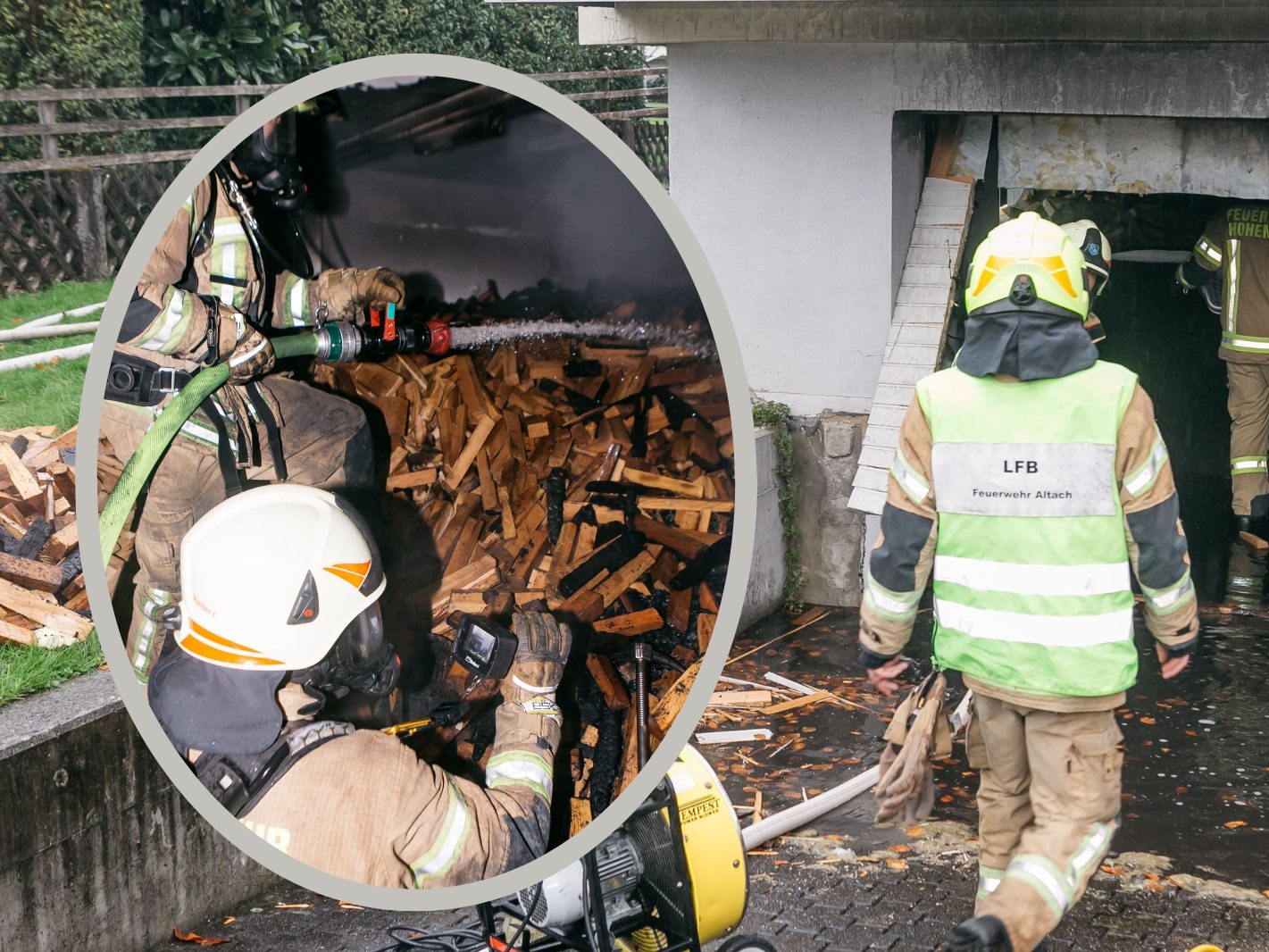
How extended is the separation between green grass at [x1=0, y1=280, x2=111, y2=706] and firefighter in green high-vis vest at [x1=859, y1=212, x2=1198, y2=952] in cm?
278

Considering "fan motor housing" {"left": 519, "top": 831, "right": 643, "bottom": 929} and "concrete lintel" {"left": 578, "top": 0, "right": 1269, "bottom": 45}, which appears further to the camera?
"concrete lintel" {"left": 578, "top": 0, "right": 1269, "bottom": 45}

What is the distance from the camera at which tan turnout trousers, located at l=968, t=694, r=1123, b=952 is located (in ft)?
11.7

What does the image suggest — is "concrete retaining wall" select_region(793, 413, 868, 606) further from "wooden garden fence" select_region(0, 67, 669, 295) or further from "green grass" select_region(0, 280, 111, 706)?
"wooden garden fence" select_region(0, 67, 669, 295)

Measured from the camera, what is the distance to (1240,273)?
7289 mm

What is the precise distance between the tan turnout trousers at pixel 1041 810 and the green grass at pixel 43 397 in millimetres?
3119

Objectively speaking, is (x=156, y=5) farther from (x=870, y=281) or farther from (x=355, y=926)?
(x=355, y=926)

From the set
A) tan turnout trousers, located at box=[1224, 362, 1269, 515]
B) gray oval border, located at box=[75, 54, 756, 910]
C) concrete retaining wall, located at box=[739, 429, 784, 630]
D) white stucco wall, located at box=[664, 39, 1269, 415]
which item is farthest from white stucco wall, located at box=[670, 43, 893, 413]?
gray oval border, located at box=[75, 54, 756, 910]

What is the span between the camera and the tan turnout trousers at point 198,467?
6.35 ft

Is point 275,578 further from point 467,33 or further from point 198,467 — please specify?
point 467,33

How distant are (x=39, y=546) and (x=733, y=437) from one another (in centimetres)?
420

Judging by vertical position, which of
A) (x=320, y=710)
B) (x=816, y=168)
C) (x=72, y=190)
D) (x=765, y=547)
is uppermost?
(x=72, y=190)

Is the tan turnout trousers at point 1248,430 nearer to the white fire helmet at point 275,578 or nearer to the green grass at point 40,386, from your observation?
the green grass at point 40,386

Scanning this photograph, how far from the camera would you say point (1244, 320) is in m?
7.41

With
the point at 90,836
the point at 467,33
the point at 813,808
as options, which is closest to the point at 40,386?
the point at 90,836
